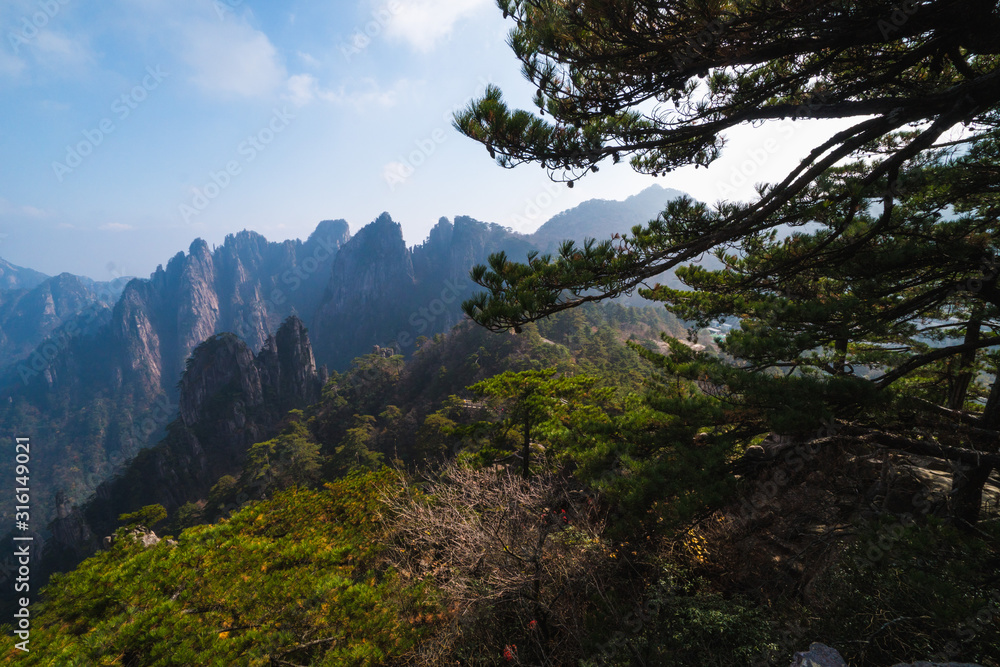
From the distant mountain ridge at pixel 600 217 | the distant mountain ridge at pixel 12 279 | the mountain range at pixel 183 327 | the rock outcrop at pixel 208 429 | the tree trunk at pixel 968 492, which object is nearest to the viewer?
the tree trunk at pixel 968 492

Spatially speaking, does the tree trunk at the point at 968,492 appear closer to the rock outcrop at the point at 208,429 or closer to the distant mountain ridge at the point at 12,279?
the rock outcrop at the point at 208,429

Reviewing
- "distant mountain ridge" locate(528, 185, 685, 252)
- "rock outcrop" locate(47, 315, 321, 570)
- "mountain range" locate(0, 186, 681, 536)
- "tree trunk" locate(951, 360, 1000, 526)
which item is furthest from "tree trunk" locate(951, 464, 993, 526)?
"distant mountain ridge" locate(528, 185, 685, 252)

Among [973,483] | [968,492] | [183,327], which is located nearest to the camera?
[973,483]

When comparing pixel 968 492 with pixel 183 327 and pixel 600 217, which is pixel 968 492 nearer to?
pixel 183 327

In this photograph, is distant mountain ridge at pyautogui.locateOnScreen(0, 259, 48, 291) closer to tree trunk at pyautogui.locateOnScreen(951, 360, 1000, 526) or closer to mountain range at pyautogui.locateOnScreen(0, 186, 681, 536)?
mountain range at pyautogui.locateOnScreen(0, 186, 681, 536)

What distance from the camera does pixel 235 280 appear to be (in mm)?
113062

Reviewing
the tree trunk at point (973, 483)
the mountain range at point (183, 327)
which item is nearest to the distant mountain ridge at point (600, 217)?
the mountain range at point (183, 327)

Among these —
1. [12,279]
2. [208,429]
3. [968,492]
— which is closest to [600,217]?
[208,429]

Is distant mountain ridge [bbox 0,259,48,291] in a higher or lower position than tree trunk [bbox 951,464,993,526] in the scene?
higher

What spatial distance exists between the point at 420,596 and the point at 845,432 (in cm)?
518

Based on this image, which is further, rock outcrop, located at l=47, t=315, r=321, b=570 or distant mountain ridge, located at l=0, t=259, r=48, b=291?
distant mountain ridge, located at l=0, t=259, r=48, b=291

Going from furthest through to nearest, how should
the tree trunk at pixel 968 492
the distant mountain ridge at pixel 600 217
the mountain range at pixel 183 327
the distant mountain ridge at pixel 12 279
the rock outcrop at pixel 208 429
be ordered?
the distant mountain ridge at pixel 12 279 → the distant mountain ridge at pixel 600 217 → the mountain range at pixel 183 327 → the rock outcrop at pixel 208 429 → the tree trunk at pixel 968 492

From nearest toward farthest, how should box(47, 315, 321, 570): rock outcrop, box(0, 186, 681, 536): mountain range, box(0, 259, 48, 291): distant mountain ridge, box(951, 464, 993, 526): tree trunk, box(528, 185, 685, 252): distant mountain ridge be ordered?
box(951, 464, 993, 526): tree trunk
box(47, 315, 321, 570): rock outcrop
box(0, 186, 681, 536): mountain range
box(528, 185, 685, 252): distant mountain ridge
box(0, 259, 48, 291): distant mountain ridge

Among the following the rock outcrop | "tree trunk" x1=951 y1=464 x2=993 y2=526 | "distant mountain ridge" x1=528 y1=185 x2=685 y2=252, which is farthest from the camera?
A: "distant mountain ridge" x1=528 y1=185 x2=685 y2=252
